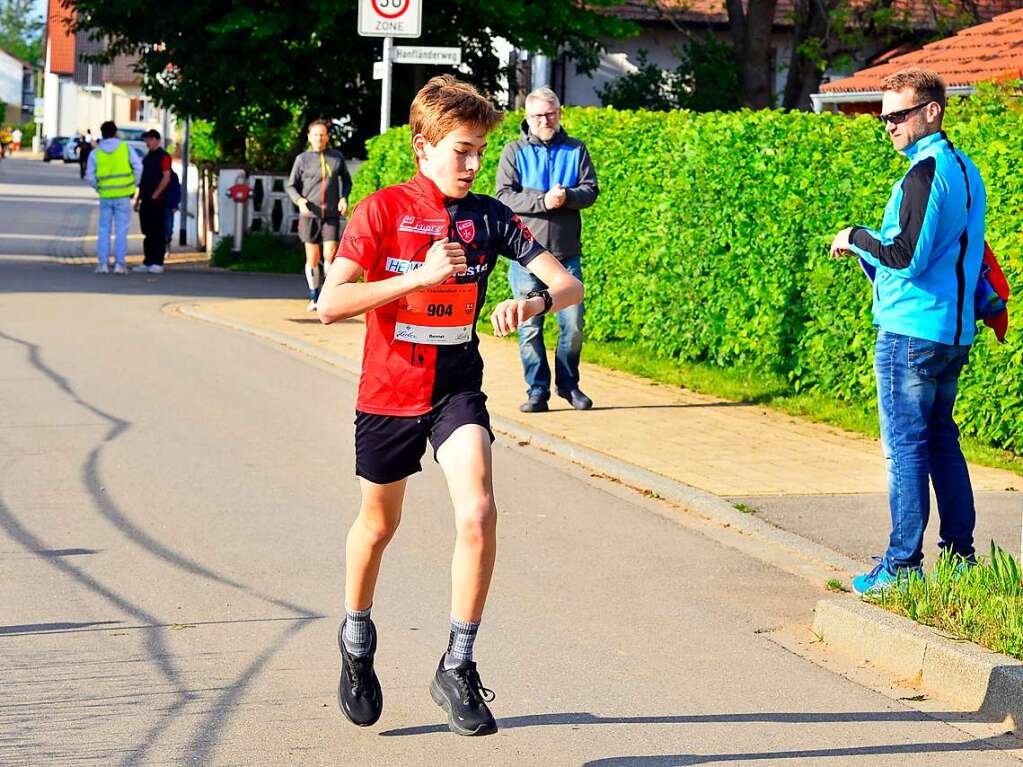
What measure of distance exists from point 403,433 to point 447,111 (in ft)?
3.09

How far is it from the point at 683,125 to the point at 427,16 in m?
11.2

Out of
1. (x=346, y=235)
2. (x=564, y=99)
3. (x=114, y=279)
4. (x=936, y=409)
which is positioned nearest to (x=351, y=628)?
(x=346, y=235)

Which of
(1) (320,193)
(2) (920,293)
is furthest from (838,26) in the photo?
(2) (920,293)

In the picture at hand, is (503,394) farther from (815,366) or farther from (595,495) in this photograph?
(595,495)

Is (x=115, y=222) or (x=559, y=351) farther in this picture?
(x=115, y=222)

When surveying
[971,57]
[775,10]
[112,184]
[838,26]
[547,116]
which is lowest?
[112,184]

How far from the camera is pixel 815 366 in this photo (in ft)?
40.0

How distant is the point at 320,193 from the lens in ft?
57.7

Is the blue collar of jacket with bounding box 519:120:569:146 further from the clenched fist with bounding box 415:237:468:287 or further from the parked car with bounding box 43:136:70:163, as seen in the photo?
the parked car with bounding box 43:136:70:163

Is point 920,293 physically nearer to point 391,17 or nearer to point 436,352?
point 436,352

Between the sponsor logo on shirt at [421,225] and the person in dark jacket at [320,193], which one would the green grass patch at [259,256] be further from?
the sponsor logo on shirt at [421,225]

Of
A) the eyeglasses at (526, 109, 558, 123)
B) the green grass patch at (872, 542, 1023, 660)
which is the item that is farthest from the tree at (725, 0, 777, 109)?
the green grass patch at (872, 542, 1023, 660)

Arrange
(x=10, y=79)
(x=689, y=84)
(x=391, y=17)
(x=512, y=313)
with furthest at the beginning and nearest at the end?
1. (x=10, y=79)
2. (x=689, y=84)
3. (x=391, y=17)
4. (x=512, y=313)

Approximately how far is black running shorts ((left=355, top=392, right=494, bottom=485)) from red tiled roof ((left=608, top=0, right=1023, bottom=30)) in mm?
23090
